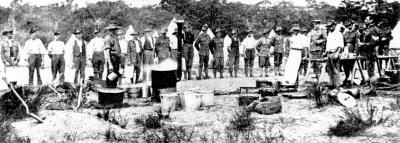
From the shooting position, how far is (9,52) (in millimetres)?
13672

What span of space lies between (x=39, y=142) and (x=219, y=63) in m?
10.0

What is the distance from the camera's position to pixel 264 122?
314 inches

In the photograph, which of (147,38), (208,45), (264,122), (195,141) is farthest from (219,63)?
(195,141)

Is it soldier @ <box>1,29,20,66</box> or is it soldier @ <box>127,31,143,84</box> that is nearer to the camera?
soldier @ <box>1,29,20,66</box>

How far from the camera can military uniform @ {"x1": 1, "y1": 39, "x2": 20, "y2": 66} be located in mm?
13523

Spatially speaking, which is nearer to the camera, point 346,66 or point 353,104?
point 353,104

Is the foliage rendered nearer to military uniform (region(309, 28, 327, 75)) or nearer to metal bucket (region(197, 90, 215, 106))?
metal bucket (region(197, 90, 215, 106))

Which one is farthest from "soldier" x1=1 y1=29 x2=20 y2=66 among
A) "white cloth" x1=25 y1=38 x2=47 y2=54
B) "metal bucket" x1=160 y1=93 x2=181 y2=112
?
"metal bucket" x1=160 y1=93 x2=181 y2=112

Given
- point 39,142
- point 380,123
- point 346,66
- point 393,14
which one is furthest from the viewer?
point 393,14

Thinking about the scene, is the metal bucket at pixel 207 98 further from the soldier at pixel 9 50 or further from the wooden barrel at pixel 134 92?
the soldier at pixel 9 50

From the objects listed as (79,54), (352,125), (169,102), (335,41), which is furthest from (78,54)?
(352,125)

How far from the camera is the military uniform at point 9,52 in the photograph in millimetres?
13523

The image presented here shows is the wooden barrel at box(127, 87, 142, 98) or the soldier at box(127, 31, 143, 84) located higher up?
the soldier at box(127, 31, 143, 84)

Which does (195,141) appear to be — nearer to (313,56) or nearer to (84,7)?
(313,56)
